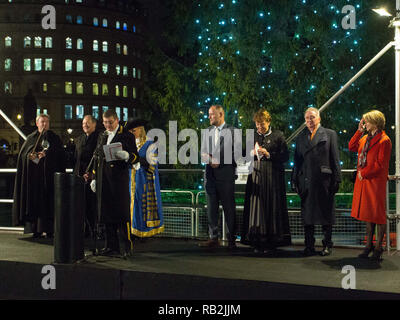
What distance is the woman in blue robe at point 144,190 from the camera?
28.0 feet

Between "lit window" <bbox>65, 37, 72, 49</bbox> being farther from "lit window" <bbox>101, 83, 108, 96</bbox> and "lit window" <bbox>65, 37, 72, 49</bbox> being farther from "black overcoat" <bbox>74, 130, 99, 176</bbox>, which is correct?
"black overcoat" <bbox>74, 130, 99, 176</bbox>

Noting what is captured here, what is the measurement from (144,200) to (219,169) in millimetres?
1158

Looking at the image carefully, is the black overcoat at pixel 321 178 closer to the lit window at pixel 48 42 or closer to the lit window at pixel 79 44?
the lit window at pixel 48 42

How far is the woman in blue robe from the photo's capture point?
852 cm

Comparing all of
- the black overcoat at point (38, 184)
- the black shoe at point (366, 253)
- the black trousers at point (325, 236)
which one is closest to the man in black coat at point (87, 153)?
the black overcoat at point (38, 184)

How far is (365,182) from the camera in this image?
294 inches

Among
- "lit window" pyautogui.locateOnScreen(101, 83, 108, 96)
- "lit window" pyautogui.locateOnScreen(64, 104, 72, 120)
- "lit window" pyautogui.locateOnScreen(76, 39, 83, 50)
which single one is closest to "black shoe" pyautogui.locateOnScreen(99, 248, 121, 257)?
"lit window" pyautogui.locateOnScreen(64, 104, 72, 120)

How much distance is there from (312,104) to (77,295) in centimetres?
1202

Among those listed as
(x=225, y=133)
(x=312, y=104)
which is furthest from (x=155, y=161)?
(x=312, y=104)

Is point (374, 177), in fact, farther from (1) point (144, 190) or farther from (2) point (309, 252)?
(1) point (144, 190)

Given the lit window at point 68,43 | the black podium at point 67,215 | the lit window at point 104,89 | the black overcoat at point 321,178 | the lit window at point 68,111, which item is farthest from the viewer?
the lit window at point 104,89

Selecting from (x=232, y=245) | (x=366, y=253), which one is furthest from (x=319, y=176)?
(x=232, y=245)

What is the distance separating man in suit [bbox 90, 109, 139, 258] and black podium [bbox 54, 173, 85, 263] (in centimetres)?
40

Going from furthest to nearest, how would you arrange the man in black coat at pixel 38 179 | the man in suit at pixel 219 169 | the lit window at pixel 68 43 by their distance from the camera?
the lit window at pixel 68 43 → the man in black coat at pixel 38 179 → the man in suit at pixel 219 169
